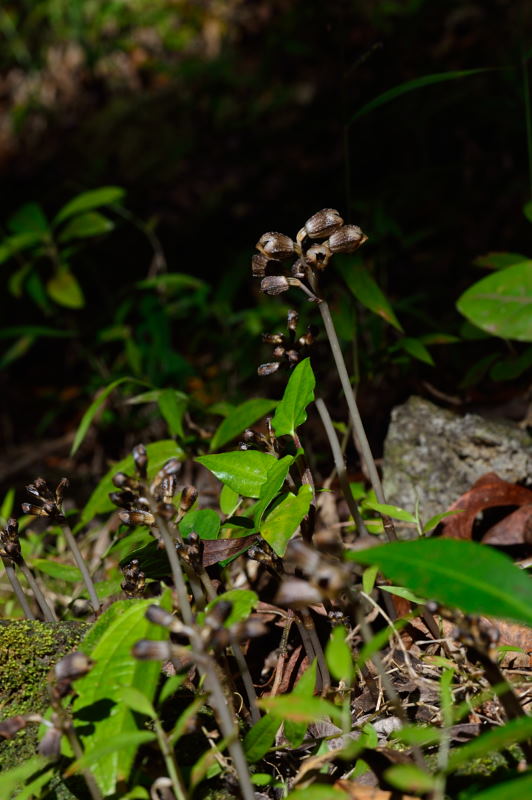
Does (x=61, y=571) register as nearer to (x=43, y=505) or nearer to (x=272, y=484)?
(x=43, y=505)

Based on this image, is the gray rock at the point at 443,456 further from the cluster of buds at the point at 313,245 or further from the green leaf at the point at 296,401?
the cluster of buds at the point at 313,245

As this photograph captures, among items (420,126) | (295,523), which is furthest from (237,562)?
(420,126)

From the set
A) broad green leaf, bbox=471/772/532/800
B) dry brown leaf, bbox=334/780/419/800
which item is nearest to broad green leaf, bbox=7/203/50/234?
dry brown leaf, bbox=334/780/419/800

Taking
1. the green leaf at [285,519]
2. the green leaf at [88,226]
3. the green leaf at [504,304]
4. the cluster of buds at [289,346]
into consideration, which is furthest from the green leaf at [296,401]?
the green leaf at [88,226]

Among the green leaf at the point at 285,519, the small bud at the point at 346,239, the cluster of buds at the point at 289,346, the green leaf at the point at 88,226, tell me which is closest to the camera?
the green leaf at the point at 285,519

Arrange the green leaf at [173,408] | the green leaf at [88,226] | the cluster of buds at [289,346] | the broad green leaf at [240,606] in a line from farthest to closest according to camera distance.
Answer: the green leaf at [88,226], the green leaf at [173,408], the cluster of buds at [289,346], the broad green leaf at [240,606]

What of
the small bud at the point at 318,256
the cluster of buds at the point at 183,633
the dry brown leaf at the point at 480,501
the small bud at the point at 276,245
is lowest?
the dry brown leaf at the point at 480,501
